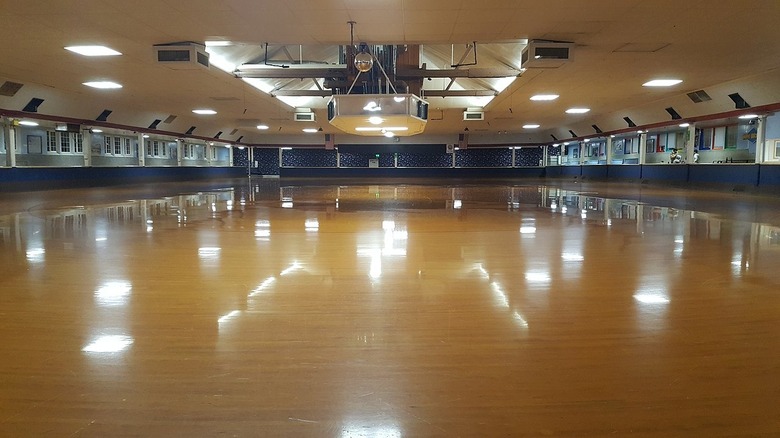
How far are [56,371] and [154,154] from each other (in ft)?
86.8

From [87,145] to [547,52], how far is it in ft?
58.8

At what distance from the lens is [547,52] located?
902cm

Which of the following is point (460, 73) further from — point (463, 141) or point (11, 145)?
point (463, 141)

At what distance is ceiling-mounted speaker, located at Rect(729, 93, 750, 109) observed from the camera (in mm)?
14305

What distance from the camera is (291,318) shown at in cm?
267

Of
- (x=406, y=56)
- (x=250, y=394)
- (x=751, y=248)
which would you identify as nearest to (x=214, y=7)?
(x=406, y=56)

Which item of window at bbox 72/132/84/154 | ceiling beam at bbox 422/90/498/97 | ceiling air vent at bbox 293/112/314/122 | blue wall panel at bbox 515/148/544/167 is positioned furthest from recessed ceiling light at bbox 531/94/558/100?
blue wall panel at bbox 515/148/544/167

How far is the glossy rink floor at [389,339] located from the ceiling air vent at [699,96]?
12589 millimetres

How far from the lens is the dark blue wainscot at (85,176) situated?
1566 centimetres

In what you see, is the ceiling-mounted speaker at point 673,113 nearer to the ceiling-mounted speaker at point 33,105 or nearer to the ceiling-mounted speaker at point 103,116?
the ceiling-mounted speaker at point 103,116

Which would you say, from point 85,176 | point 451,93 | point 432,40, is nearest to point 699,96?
point 451,93

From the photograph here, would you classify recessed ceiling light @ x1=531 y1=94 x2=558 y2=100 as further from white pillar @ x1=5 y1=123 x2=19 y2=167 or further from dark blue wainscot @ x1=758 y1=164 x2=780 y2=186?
white pillar @ x1=5 y1=123 x2=19 y2=167

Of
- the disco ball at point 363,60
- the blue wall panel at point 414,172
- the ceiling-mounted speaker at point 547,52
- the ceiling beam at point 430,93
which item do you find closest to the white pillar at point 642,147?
the ceiling beam at point 430,93

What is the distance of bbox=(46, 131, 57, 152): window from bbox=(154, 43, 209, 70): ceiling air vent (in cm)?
1135
